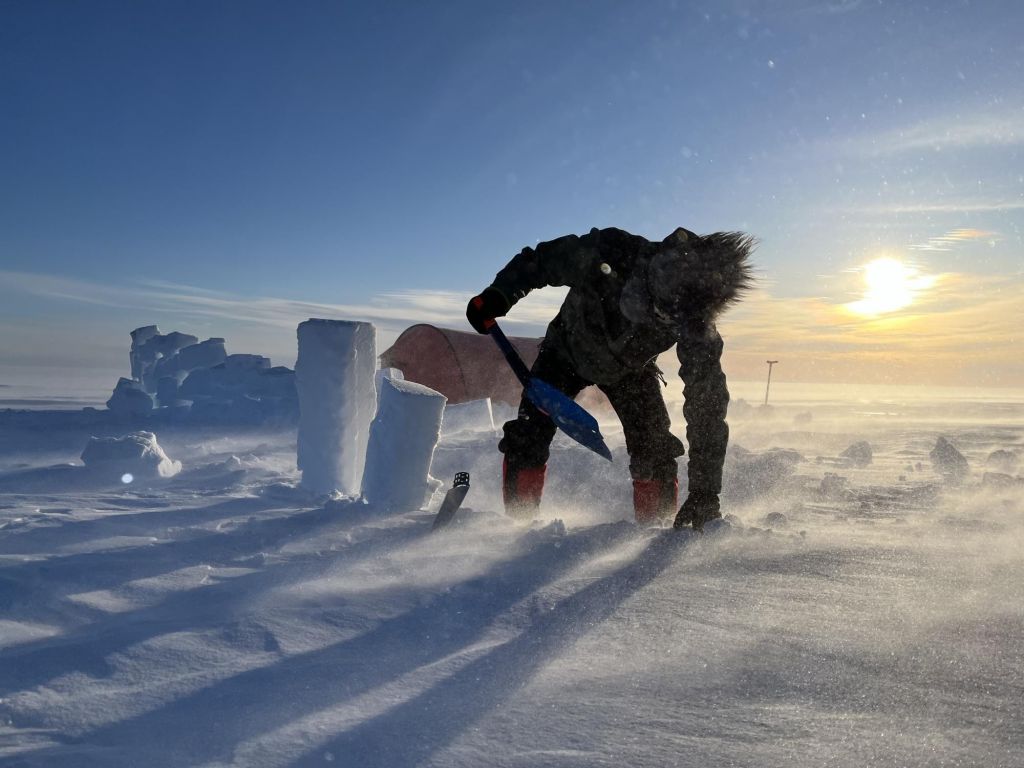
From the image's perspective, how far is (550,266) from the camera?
2.65 meters

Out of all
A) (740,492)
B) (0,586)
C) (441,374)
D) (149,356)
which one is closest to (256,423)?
(441,374)

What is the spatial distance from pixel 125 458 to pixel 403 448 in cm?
187

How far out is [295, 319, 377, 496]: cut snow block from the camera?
321cm

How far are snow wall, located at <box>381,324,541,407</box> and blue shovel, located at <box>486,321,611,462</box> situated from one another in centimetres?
756

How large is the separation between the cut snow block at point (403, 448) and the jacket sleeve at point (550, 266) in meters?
0.56

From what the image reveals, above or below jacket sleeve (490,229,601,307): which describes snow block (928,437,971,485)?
below

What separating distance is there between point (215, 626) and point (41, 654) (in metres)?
0.29

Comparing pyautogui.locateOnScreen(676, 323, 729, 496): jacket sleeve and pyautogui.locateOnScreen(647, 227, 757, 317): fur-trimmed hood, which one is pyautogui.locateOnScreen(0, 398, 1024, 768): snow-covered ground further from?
pyautogui.locateOnScreen(647, 227, 757, 317): fur-trimmed hood

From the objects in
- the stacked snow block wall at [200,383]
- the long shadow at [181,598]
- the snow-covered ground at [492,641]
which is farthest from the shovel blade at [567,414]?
the stacked snow block wall at [200,383]

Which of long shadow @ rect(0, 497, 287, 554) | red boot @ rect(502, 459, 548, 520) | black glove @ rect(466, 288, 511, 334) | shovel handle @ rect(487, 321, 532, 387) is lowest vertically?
long shadow @ rect(0, 497, 287, 554)

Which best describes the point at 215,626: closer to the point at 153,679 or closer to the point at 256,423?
the point at 153,679

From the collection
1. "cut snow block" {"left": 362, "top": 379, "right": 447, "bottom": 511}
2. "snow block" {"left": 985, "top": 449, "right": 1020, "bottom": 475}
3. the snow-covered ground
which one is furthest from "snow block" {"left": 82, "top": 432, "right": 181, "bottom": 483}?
"snow block" {"left": 985, "top": 449, "right": 1020, "bottom": 475}

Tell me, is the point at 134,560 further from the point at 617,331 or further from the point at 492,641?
the point at 617,331

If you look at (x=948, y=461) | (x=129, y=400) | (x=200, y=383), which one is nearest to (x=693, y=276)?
(x=948, y=461)
